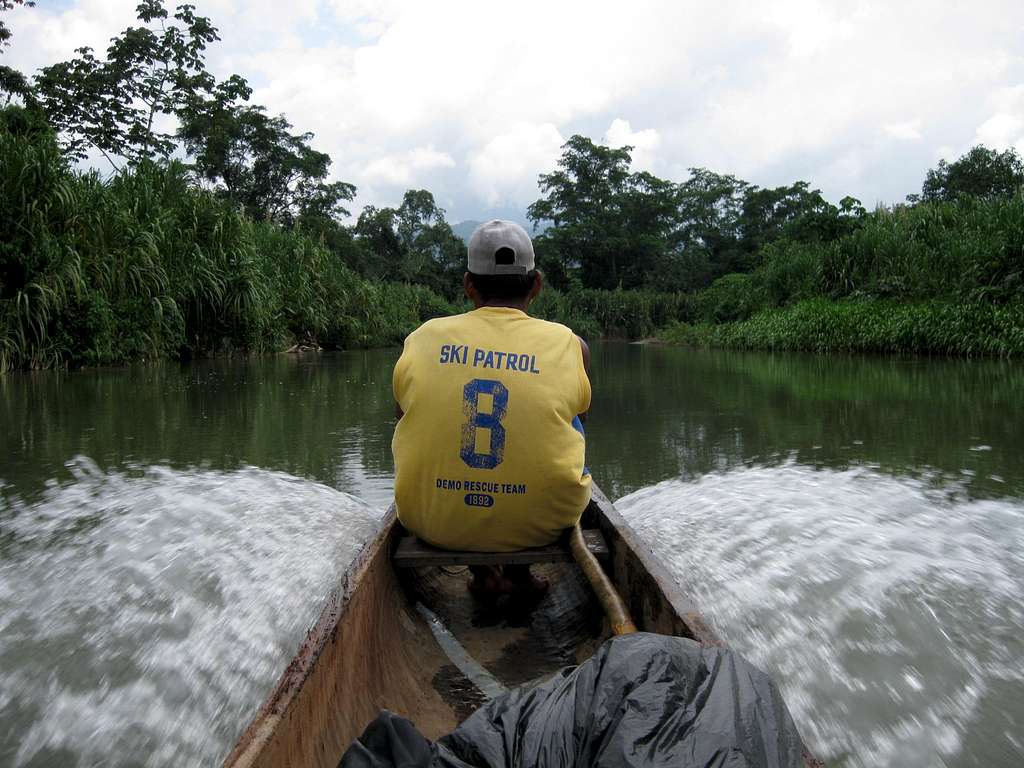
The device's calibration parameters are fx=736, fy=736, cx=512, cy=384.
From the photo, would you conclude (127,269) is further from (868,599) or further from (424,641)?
(868,599)

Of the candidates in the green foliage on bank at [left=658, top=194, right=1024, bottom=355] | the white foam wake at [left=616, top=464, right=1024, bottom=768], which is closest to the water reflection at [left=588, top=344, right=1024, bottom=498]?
the white foam wake at [left=616, top=464, right=1024, bottom=768]

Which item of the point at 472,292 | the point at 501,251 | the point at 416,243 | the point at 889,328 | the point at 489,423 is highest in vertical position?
the point at 416,243

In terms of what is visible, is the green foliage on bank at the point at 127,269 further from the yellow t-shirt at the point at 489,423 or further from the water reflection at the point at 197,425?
the yellow t-shirt at the point at 489,423

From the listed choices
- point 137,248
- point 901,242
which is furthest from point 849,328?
point 137,248

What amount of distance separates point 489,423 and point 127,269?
10.7 meters

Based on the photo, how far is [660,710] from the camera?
1.15 metres

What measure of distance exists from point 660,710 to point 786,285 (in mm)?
18894

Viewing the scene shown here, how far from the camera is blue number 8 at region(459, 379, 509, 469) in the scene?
2.07 meters

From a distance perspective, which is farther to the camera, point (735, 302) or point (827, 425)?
point (735, 302)

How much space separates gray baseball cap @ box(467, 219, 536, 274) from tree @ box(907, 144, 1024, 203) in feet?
114

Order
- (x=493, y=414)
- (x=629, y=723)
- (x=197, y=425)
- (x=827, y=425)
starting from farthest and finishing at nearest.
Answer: (x=197, y=425) < (x=827, y=425) < (x=493, y=414) < (x=629, y=723)

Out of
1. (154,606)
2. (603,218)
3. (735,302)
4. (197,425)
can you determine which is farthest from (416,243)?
(154,606)

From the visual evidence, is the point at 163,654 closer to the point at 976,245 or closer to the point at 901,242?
the point at 976,245

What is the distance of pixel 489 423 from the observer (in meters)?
2.09
